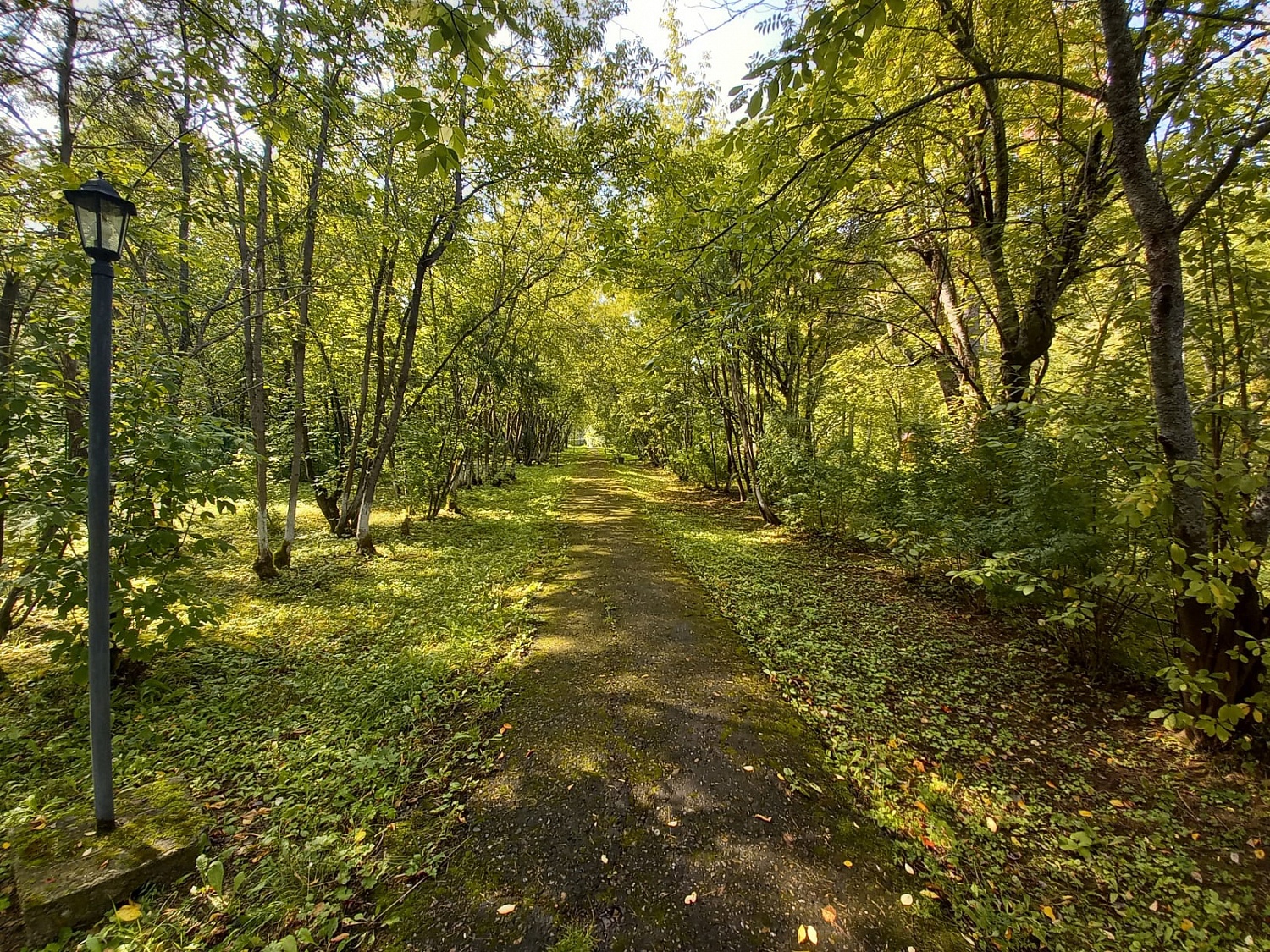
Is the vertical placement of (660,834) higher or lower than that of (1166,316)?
lower

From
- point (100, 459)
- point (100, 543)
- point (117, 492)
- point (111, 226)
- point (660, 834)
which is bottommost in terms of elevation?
point (660, 834)

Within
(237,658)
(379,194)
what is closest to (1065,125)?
(379,194)

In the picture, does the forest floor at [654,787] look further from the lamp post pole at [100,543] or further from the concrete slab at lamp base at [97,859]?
the lamp post pole at [100,543]

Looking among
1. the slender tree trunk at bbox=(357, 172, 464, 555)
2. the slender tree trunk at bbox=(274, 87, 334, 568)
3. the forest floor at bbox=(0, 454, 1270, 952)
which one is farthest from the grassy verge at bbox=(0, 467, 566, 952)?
the slender tree trunk at bbox=(357, 172, 464, 555)

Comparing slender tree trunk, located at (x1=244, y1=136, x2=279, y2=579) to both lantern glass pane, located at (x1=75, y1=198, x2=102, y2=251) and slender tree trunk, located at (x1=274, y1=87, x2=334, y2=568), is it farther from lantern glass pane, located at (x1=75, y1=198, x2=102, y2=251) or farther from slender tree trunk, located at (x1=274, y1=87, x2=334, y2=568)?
lantern glass pane, located at (x1=75, y1=198, x2=102, y2=251)

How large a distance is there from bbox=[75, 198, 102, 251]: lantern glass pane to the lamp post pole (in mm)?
100

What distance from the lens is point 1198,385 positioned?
3674 millimetres

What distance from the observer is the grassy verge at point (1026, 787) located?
2.15 meters

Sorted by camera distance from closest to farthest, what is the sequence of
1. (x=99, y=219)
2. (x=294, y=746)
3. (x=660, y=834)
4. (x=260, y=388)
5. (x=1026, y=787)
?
(x=99, y=219) → (x=660, y=834) → (x=1026, y=787) → (x=294, y=746) → (x=260, y=388)

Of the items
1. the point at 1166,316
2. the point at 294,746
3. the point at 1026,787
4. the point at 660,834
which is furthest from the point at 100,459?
the point at 1166,316

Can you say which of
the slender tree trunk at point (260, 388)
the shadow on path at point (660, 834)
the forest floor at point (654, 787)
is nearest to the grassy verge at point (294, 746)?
the forest floor at point (654, 787)

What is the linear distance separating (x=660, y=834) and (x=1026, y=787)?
251 centimetres

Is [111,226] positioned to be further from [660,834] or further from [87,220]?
[660,834]

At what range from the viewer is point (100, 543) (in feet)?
7.50
